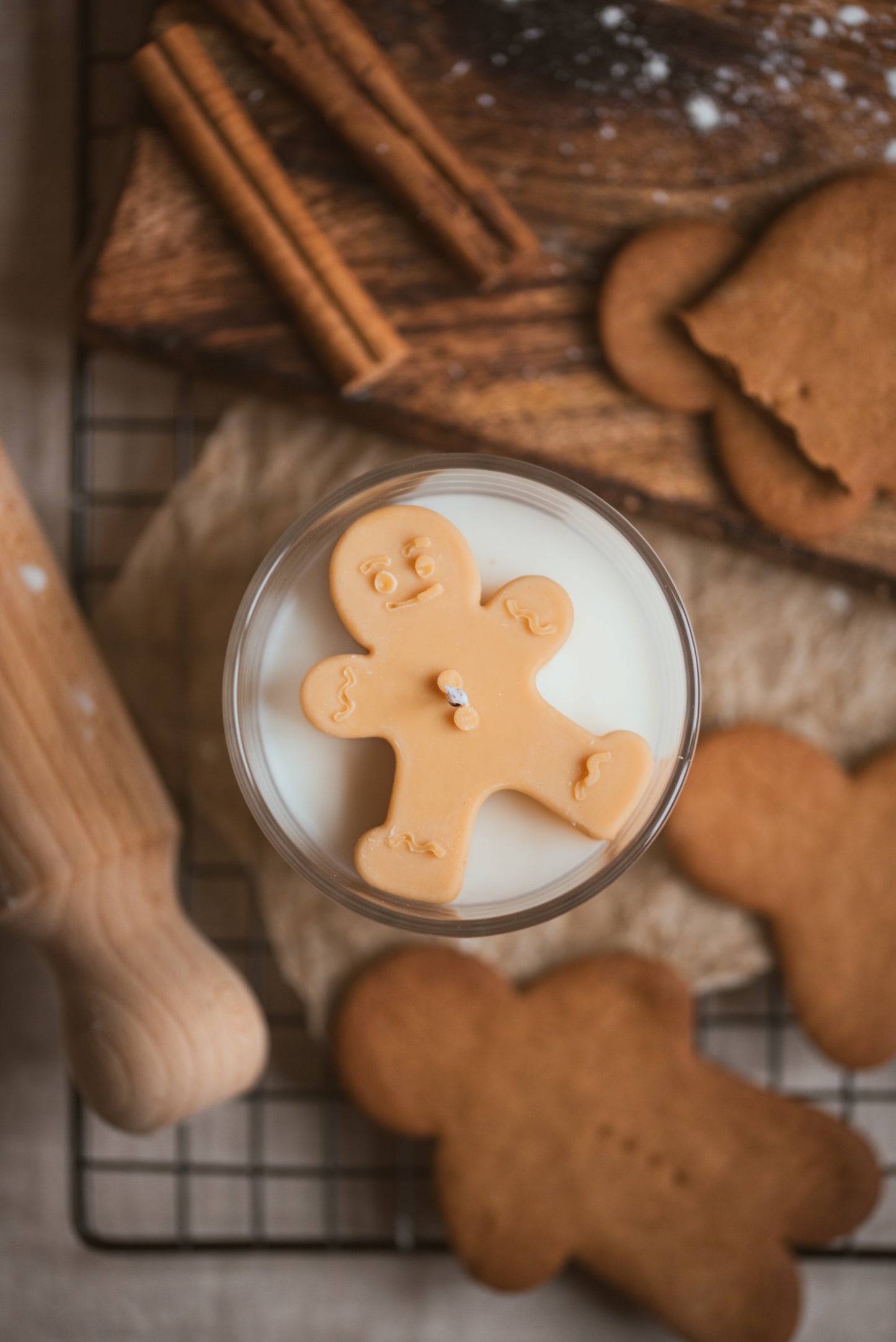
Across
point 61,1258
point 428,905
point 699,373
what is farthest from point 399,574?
point 61,1258

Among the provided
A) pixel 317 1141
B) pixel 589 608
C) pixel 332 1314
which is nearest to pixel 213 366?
pixel 589 608

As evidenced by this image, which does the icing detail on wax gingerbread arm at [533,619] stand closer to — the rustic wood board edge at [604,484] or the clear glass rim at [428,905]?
the clear glass rim at [428,905]

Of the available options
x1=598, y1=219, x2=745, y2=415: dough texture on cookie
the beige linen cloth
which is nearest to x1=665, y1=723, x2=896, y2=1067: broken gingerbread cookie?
the beige linen cloth

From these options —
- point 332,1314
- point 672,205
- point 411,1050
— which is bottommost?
point 332,1314

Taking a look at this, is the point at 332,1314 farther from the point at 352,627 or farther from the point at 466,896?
the point at 352,627

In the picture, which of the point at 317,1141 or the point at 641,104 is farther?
the point at 317,1141

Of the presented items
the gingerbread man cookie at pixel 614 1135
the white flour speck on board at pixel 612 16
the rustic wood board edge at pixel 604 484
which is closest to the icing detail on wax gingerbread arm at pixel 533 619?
the rustic wood board edge at pixel 604 484

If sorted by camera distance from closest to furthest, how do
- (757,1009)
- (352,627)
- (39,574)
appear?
(352,627)
(39,574)
(757,1009)

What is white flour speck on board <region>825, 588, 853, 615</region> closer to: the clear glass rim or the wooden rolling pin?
the clear glass rim
